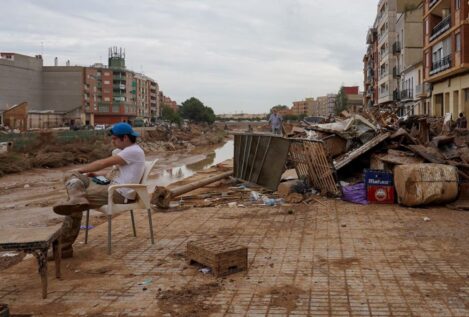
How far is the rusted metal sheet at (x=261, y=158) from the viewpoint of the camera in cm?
1106

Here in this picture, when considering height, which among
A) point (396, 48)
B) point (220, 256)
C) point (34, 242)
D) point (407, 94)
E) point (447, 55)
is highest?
point (396, 48)

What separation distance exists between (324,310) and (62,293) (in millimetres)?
2337

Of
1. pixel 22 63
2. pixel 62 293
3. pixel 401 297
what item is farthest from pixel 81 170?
pixel 22 63

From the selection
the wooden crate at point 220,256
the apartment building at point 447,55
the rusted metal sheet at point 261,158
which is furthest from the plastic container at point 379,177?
the apartment building at point 447,55

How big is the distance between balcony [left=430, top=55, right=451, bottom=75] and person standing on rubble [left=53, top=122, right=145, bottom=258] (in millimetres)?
28943

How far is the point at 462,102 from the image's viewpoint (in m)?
29.9

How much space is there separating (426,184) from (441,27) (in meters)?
27.4

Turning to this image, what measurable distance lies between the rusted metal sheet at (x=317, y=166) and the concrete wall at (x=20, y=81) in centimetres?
7843

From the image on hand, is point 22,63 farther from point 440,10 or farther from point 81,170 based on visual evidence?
point 81,170

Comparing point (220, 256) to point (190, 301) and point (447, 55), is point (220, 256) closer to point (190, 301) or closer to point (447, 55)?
point (190, 301)

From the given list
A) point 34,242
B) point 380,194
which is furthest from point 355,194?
point 34,242

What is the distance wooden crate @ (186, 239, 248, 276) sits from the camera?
4828mm

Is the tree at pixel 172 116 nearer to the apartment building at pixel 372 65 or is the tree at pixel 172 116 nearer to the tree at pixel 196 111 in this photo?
the tree at pixel 196 111

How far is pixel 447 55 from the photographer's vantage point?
31.2m
